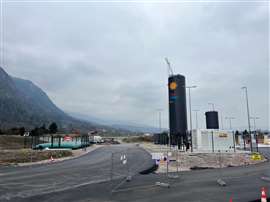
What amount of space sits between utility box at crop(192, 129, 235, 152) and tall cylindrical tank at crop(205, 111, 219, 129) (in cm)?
3307

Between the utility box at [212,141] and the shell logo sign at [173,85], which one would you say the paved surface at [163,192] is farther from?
the shell logo sign at [173,85]

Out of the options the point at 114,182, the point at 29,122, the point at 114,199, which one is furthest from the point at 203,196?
the point at 29,122

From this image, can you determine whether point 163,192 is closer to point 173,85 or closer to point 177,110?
point 177,110

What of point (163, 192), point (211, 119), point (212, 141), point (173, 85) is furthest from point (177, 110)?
point (163, 192)

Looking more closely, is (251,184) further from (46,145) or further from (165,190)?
(46,145)

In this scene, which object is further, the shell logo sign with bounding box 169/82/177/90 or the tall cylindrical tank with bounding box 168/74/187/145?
the shell logo sign with bounding box 169/82/177/90

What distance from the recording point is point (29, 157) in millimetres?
39188

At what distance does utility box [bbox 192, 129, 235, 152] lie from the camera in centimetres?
5397

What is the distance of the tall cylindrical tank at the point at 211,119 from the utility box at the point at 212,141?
33.1m

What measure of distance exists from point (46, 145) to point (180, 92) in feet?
124

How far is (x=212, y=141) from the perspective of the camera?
176 feet

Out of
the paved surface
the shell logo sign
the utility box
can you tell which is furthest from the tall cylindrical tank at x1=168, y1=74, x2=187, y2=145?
the paved surface

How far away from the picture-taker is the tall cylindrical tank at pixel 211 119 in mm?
88688

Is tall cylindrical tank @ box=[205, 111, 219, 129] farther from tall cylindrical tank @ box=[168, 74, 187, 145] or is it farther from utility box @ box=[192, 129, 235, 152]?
utility box @ box=[192, 129, 235, 152]
